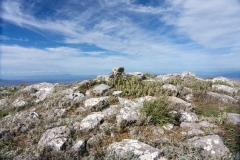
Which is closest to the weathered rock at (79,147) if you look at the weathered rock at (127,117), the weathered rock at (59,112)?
the weathered rock at (127,117)

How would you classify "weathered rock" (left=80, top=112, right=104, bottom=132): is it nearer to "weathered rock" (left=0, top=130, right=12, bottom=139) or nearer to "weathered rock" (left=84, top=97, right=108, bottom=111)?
"weathered rock" (left=84, top=97, right=108, bottom=111)

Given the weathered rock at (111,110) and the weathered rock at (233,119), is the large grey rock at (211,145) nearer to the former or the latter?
the weathered rock at (233,119)

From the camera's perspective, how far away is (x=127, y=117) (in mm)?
8172

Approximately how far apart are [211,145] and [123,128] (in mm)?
3481

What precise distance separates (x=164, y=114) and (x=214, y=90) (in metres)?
7.34

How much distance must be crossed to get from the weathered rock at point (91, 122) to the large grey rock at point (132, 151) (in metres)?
1.62

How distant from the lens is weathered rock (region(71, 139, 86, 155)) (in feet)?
20.8

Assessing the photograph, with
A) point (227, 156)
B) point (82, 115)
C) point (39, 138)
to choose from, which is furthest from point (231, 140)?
point (39, 138)

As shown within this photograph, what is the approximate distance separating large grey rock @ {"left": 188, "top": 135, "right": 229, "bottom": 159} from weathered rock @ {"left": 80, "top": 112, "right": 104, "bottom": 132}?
400 centimetres

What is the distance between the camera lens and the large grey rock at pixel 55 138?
6.52 m

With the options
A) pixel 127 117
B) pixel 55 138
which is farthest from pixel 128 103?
pixel 55 138

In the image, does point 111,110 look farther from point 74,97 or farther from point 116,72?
point 116,72

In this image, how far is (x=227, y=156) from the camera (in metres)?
5.70

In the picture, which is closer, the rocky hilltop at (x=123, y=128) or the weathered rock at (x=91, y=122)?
the rocky hilltop at (x=123, y=128)
